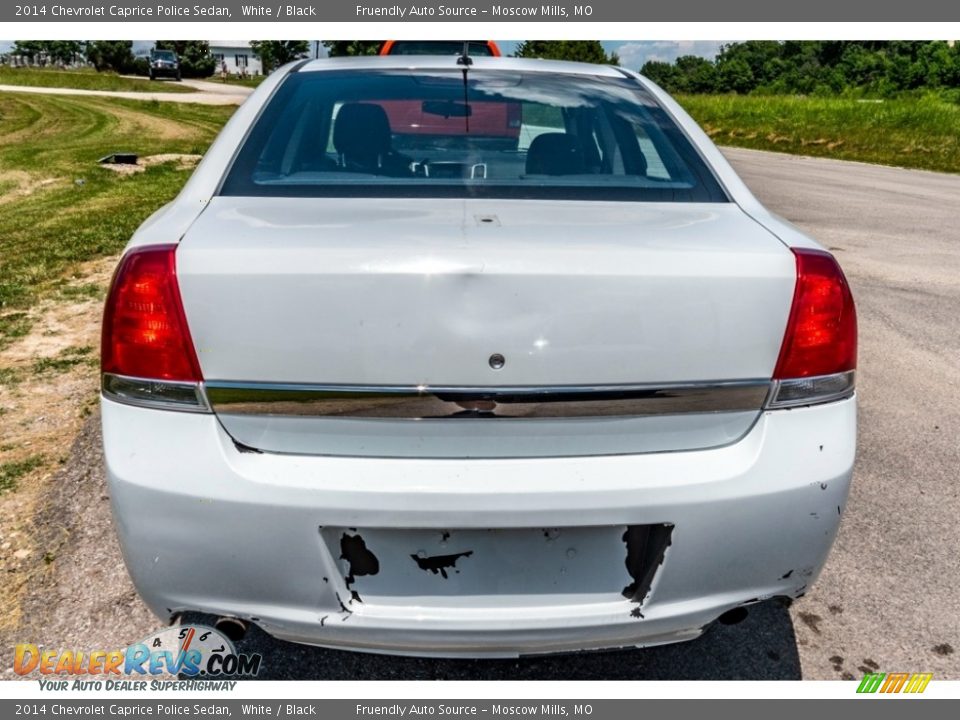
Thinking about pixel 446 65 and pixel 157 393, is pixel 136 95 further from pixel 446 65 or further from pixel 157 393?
pixel 157 393

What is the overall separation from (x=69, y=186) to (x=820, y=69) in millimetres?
65766

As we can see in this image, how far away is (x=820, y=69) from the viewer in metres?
64.4

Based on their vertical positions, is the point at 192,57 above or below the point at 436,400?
below

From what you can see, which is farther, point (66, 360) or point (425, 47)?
point (425, 47)

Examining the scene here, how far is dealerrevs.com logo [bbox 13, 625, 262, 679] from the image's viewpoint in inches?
90.7

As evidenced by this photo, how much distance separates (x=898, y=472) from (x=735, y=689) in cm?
172

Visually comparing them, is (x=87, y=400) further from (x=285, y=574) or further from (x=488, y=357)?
(x=488, y=357)

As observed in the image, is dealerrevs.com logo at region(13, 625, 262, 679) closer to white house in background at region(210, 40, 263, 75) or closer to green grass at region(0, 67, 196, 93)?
green grass at region(0, 67, 196, 93)

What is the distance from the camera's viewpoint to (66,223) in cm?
798

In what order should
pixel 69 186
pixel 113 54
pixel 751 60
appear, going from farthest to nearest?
1. pixel 751 60
2. pixel 113 54
3. pixel 69 186

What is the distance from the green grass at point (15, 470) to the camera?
3179 millimetres

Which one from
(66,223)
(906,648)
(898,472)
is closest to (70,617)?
(906,648)

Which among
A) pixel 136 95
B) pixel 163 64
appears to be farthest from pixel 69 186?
pixel 163 64

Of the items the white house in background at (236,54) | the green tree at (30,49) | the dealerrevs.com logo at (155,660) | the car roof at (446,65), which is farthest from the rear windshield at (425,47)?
the green tree at (30,49)
